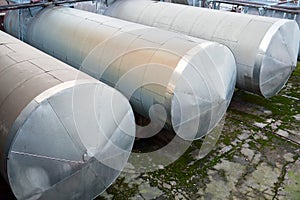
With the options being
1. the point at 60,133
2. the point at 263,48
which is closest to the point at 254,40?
the point at 263,48

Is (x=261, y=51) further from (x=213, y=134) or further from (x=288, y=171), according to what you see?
(x=288, y=171)

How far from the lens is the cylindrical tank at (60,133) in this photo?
3203mm

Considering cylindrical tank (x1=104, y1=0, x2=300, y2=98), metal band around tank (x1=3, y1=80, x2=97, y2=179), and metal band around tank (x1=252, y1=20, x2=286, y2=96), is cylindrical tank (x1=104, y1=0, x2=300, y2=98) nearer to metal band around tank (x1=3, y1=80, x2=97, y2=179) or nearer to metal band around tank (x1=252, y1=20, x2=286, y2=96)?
metal band around tank (x1=252, y1=20, x2=286, y2=96)

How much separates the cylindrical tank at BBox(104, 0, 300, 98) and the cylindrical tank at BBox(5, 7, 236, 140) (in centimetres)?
132

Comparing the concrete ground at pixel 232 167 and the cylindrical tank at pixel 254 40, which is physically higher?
the cylindrical tank at pixel 254 40

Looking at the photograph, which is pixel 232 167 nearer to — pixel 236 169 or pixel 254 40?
pixel 236 169

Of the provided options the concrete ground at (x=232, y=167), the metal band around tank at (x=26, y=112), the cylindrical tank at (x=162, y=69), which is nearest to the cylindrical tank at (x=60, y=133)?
the metal band around tank at (x=26, y=112)

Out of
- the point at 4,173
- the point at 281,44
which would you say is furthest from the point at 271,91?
the point at 4,173

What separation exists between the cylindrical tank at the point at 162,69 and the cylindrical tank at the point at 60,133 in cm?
102

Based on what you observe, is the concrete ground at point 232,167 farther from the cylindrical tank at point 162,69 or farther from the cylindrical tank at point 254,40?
the cylindrical tank at point 254,40

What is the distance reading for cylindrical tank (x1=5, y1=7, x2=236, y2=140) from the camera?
15.0 ft

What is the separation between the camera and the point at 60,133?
3285 mm

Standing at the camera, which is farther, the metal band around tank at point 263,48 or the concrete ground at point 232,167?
the metal band around tank at point 263,48

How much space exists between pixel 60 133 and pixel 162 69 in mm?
1983
